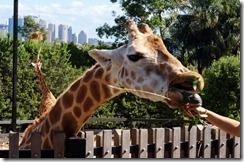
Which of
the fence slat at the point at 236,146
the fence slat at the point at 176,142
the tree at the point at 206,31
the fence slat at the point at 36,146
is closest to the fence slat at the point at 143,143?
the fence slat at the point at 176,142

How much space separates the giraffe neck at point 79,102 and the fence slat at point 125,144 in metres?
0.26

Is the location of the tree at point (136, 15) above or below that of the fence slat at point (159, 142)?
above

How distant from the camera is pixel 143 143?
344 centimetres

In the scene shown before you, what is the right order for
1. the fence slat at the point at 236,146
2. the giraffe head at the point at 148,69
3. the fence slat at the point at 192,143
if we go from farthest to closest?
the fence slat at the point at 236,146, the fence slat at the point at 192,143, the giraffe head at the point at 148,69

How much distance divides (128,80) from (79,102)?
55 centimetres

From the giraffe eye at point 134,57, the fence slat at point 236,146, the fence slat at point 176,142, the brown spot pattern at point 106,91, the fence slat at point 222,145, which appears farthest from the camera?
the fence slat at point 236,146

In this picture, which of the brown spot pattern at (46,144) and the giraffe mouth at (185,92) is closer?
the giraffe mouth at (185,92)

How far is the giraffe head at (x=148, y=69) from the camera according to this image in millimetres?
2600

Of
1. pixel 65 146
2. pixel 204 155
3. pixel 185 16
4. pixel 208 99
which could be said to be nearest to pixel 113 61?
pixel 65 146

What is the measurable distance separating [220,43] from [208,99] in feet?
33.2

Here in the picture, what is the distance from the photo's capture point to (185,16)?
1988 centimetres

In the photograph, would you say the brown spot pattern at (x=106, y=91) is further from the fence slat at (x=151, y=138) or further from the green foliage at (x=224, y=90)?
the green foliage at (x=224, y=90)

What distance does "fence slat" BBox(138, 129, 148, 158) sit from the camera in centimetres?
341

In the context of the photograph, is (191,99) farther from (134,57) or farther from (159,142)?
(159,142)
